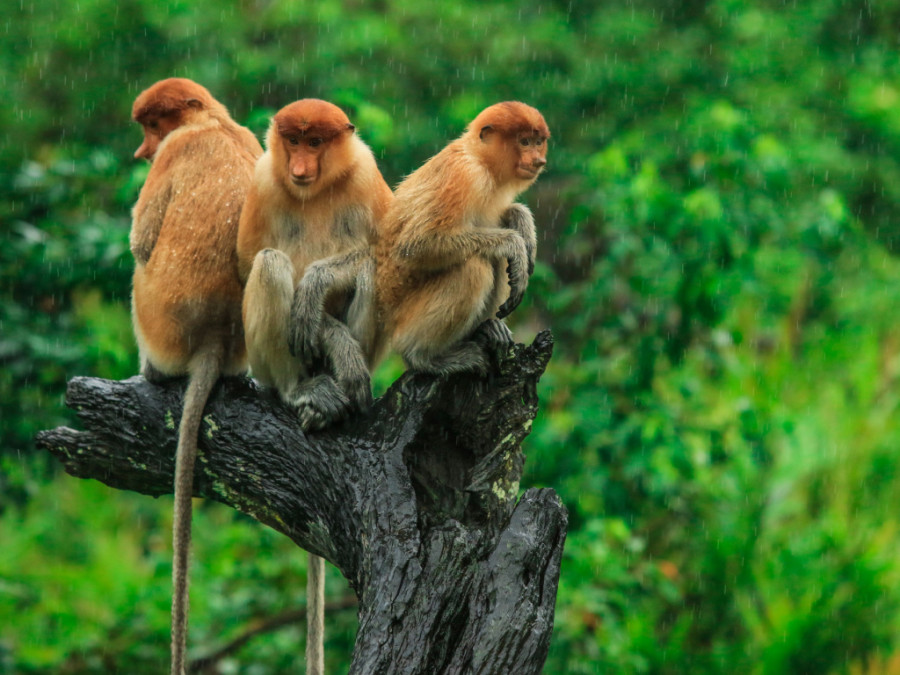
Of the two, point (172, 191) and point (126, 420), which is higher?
point (172, 191)

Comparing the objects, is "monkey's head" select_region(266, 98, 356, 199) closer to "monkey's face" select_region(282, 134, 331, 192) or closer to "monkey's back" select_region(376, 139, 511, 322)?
"monkey's face" select_region(282, 134, 331, 192)

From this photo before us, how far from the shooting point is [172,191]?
3564 millimetres

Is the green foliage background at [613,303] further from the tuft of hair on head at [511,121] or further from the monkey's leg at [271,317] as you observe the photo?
the monkey's leg at [271,317]

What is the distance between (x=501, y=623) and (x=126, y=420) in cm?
159

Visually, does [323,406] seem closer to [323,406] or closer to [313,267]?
[323,406]

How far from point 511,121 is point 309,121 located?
642mm

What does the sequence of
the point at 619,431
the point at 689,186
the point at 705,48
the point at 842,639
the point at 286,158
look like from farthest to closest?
1. the point at 705,48
2. the point at 842,639
3. the point at 689,186
4. the point at 619,431
5. the point at 286,158

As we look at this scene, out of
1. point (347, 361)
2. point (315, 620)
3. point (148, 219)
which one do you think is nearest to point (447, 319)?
point (347, 361)

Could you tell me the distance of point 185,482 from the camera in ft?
10.6

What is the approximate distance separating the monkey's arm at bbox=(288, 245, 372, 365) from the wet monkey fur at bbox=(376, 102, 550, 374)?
0.46 feet

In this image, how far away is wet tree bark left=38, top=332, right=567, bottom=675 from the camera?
2625 millimetres

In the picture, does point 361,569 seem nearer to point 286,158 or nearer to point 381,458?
point 381,458

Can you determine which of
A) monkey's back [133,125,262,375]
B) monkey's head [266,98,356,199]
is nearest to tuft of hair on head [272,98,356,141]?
monkey's head [266,98,356,199]


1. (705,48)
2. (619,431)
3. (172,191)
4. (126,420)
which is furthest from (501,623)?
(705,48)
